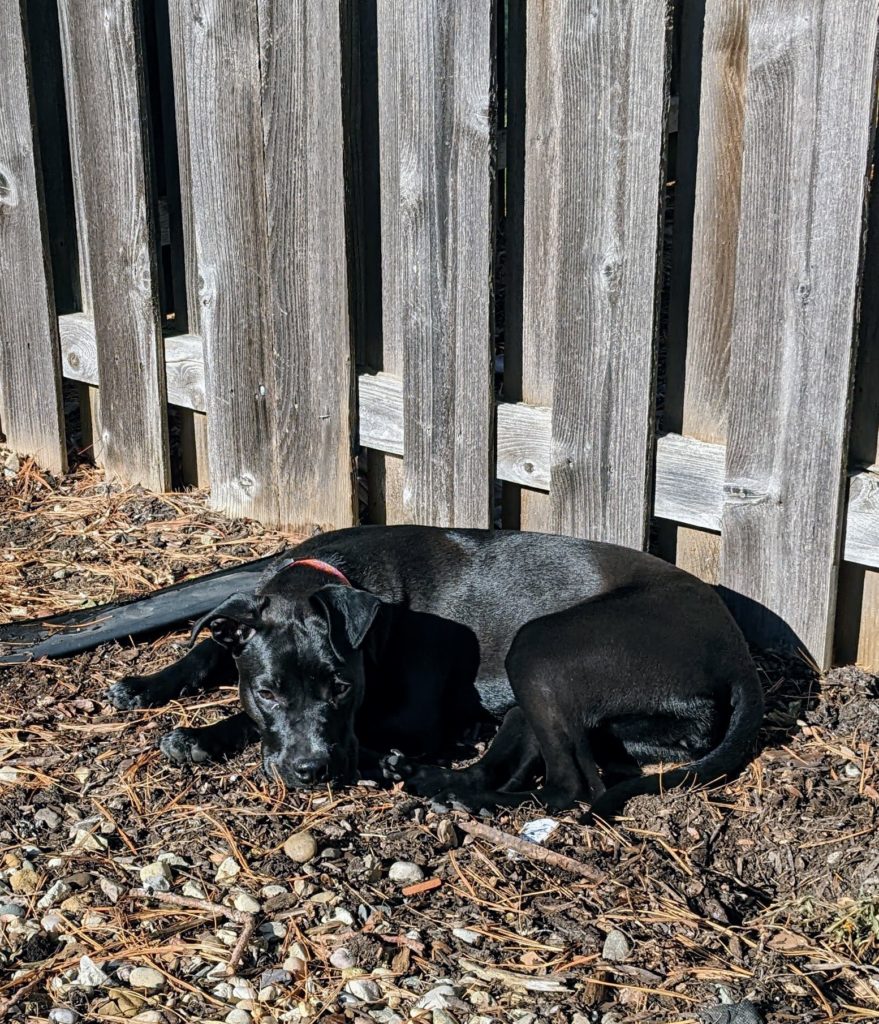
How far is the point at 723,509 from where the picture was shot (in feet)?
16.4

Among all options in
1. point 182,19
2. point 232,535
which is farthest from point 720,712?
point 182,19

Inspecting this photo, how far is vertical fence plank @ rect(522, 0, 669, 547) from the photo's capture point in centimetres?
478

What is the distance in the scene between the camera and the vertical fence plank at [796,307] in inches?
173

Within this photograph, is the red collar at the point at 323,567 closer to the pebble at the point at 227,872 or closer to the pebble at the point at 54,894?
the pebble at the point at 227,872

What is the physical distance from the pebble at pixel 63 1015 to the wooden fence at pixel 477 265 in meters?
2.66

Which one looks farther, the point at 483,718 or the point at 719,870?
the point at 483,718

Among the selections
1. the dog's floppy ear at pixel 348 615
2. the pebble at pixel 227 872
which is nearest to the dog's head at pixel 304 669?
the dog's floppy ear at pixel 348 615

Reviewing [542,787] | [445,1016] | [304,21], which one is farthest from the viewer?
[304,21]

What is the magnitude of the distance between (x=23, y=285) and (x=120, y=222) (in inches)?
29.7

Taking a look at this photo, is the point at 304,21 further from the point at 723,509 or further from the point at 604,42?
the point at 723,509

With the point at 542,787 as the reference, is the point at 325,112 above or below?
above

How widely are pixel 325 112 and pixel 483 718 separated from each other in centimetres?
239

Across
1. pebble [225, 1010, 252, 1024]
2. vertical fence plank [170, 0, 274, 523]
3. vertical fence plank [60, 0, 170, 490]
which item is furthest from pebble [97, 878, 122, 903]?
vertical fence plank [60, 0, 170, 490]

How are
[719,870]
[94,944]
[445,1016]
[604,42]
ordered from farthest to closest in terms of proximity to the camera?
1. [604,42]
2. [719,870]
3. [94,944]
4. [445,1016]
